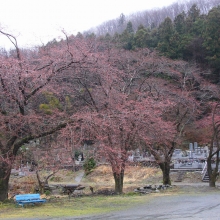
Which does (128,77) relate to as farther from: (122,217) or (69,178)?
(69,178)

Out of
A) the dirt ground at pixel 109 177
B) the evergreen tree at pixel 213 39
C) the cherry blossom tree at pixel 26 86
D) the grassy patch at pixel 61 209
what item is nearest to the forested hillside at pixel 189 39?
the evergreen tree at pixel 213 39

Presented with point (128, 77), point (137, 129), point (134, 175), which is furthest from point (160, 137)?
point (134, 175)

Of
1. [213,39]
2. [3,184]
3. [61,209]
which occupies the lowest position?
[61,209]

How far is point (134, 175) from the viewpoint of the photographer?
1110 inches

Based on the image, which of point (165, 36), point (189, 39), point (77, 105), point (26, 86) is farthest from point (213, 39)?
point (26, 86)

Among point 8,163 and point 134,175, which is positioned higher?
point 8,163

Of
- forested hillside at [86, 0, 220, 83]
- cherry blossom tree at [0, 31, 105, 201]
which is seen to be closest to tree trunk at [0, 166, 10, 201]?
cherry blossom tree at [0, 31, 105, 201]

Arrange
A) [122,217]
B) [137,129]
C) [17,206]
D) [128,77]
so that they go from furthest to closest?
[128,77]
[137,129]
[17,206]
[122,217]

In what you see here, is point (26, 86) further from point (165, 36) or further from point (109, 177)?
point (165, 36)

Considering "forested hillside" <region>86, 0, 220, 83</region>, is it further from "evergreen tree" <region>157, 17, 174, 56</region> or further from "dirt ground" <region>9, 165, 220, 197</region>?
"dirt ground" <region>9, 165, 220, 197</region>

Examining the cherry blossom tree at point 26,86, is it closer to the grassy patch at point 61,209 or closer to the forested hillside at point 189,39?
the grassy patch at point 61,209

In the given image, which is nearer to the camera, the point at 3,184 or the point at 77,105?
the point at 3,184

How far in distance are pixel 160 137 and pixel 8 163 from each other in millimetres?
7963

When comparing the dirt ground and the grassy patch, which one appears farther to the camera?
the dirt ground
